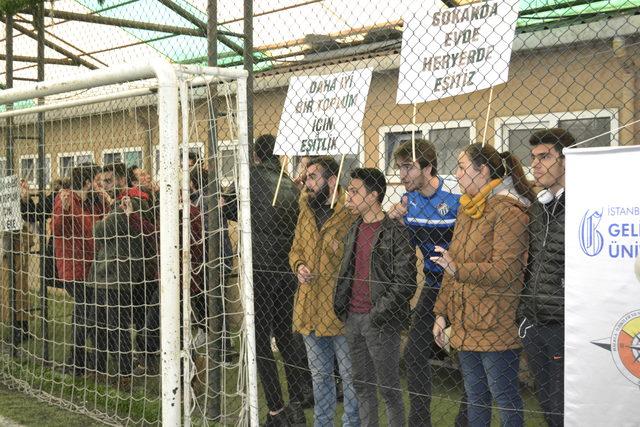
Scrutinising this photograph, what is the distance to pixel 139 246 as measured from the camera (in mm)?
5488

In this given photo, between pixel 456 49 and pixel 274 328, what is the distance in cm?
227

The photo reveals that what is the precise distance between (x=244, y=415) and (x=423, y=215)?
5.08 ft

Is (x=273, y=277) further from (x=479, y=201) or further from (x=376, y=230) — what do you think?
(x=479, y=201)

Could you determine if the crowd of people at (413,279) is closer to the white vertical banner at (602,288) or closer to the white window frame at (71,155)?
the white vertical banner at (602,288)

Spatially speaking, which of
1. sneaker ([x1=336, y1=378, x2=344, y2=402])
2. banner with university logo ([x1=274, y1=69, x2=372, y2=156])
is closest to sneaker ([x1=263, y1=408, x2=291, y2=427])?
sneaker ([x1=336, y1=378, x2=344, y2=402])

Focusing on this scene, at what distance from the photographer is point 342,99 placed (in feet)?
13.1

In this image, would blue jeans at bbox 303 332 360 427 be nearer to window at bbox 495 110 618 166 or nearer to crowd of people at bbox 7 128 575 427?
crowd of people at bbox 7 128 575 427

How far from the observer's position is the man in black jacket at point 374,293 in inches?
156

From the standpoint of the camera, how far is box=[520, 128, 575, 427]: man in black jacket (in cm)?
337

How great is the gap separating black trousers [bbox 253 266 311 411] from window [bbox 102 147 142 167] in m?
1.66

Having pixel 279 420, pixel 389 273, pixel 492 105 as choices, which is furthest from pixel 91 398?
pixel 492 105

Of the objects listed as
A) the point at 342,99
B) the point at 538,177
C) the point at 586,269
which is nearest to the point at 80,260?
the point at 342,99

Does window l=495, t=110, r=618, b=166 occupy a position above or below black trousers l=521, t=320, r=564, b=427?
above

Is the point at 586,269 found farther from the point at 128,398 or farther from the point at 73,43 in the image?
the point at 73,43
